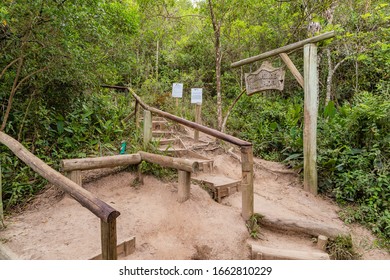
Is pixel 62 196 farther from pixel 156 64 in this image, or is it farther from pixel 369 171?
pixel 156 64

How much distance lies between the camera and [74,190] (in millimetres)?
1890

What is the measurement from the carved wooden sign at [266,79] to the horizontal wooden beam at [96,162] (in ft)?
8.47

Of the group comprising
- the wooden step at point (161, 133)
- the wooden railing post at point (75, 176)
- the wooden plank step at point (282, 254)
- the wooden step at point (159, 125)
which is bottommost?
the wooden plank step at point (282, 254)

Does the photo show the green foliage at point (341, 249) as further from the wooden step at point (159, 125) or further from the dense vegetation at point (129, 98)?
the wooden step at point (159, 125)

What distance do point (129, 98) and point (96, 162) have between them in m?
3.79

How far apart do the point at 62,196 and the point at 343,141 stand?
4966 mm

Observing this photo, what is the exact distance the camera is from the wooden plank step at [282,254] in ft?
8.39

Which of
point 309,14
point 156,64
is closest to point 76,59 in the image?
point 309,14

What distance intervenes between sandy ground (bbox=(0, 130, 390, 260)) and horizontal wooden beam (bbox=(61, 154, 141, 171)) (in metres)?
0.43

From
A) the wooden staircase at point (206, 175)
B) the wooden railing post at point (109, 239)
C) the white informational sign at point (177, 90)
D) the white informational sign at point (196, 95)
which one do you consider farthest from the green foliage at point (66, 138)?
the wooden railing post at point (109, 239)

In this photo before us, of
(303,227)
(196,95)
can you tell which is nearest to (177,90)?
(196,95)

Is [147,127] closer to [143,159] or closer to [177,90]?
[143,159]

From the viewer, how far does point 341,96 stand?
7.93 metres
